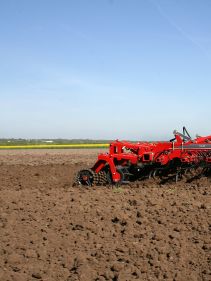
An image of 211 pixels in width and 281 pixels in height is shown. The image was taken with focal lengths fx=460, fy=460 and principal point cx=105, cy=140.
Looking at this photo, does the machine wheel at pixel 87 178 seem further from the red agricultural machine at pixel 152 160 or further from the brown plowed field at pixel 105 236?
the brown plowed field at pixel 105 236

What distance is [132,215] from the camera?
9.19 m

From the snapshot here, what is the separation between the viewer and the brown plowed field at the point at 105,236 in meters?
6.84

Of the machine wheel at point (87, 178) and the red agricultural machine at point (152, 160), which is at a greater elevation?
the red agricultural machine at point (152, 160)

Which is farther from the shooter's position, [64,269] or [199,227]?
[199,227]

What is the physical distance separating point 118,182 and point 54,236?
658cm

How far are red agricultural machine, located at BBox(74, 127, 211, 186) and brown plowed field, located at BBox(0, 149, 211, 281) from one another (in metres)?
2.91

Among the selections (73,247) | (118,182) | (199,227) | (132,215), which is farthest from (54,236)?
(118,182)

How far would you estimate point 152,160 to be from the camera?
14805mm

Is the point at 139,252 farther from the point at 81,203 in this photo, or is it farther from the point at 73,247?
the point at 81,203

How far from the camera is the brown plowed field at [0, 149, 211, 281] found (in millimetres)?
6840

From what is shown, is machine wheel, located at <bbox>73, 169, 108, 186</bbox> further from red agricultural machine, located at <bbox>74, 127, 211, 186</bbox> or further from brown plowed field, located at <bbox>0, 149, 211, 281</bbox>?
brown plowed field, located at <bbox>0, 149, 211, 281</bbox>

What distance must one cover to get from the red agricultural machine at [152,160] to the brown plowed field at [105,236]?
114 inches

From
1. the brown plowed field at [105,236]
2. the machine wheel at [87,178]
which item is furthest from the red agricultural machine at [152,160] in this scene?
the brown plowed field at [105,236]

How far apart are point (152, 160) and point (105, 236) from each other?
700cm
